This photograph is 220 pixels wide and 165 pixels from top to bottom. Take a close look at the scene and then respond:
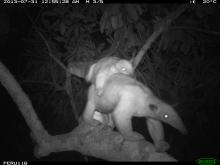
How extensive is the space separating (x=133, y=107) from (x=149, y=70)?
126 inches

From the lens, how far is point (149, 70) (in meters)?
6.76

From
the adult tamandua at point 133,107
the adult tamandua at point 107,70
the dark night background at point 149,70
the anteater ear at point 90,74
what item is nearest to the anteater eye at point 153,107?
the adult tamandua at point 133,107

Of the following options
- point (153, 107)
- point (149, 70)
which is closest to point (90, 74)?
point (153, 107)

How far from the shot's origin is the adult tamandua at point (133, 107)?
352 cm

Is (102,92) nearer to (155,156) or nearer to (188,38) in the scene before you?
(155,156)

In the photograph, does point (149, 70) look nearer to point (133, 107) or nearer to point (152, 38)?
point (152, 38)

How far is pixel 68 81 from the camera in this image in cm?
575

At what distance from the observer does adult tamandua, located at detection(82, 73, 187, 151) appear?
3525 millimetres

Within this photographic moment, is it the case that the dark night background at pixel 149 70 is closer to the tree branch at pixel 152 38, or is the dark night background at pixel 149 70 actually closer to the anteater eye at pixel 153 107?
the tree branch at pixel 152 38

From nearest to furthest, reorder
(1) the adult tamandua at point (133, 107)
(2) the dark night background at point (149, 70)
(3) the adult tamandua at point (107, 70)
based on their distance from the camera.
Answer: (1) the adult tamandua at point (133, 107) < (3) the adult tamandua at point (107, 70) < (2) the dark night background at point (149, 70)

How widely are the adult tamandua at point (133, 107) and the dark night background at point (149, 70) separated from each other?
1.82 meters

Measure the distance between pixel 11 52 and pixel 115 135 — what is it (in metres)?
5.47

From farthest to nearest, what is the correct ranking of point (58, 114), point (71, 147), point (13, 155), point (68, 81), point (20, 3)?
point (13, 155)
point (58, 114)
point (20, 3)
point (68, 81)
point (71, 147)

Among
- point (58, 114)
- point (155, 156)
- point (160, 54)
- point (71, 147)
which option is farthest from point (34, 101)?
point (155, 156)
